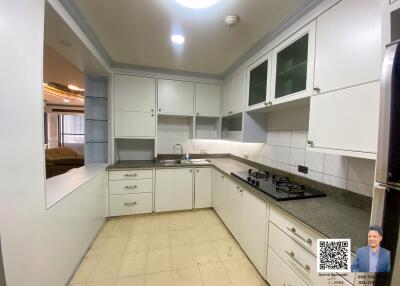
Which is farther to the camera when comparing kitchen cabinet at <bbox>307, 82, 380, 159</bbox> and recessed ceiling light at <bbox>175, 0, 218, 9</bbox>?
recessed ceiling light at <bbox>175, 0, 218, 9</bbox>

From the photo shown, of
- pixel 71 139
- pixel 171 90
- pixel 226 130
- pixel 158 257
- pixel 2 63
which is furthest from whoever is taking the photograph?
pixel 71 139

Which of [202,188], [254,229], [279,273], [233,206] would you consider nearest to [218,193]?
[202,188]

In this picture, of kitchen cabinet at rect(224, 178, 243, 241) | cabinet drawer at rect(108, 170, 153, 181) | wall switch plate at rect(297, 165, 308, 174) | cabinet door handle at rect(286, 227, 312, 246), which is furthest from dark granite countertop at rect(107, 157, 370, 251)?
cabinet drawer at rect(108, 170, 153, 181)

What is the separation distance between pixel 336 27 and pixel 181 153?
2.79 m

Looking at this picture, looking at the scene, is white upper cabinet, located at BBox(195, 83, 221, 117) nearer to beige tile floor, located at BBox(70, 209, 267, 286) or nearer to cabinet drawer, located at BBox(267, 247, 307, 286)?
beige tile floor, located at BBox(70, 209, 267, 286)

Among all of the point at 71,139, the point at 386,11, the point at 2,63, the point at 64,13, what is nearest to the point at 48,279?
the point at 2,63

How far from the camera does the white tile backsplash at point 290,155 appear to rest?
1374mm

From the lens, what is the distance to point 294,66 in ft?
5.36

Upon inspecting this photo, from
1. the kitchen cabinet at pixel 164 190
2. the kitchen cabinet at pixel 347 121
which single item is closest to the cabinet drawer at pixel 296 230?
the kitchen cabinet at pixel 347 121

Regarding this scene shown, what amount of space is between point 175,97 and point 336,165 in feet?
7.95

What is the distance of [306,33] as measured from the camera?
146 cm

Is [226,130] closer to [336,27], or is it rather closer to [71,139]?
[336,27]

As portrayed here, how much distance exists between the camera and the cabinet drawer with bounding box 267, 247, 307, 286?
1244mm

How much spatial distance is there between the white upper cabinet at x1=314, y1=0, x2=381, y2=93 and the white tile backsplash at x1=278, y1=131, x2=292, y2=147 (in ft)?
2.76
